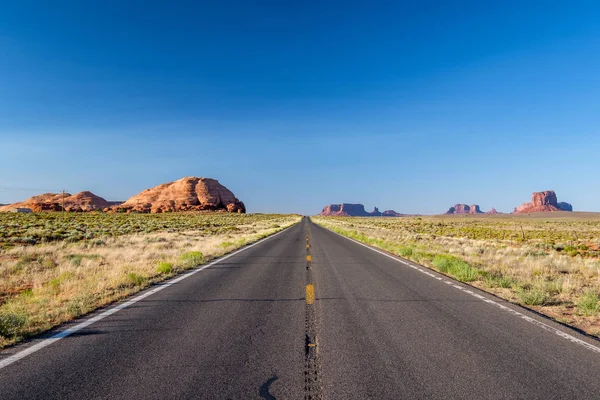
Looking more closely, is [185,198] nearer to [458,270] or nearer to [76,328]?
[458,270]

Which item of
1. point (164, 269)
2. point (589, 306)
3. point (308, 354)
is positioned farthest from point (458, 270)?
point (164, 269)

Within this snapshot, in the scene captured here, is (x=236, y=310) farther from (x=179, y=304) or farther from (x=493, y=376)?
(x=493, y=376)

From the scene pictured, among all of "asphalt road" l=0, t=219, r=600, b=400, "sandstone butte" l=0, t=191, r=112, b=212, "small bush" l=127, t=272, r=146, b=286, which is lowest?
"asphalt road" l=0, t=219, r=600, b=400

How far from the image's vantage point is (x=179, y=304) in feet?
22.9

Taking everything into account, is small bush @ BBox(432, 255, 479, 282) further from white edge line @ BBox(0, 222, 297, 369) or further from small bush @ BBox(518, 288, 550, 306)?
white edge line @ BBox(0, 222, 297, 369)

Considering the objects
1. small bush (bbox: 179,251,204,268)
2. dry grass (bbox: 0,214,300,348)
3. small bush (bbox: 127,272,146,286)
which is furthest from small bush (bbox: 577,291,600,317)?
small bush (bbox: 179,251,204,268)

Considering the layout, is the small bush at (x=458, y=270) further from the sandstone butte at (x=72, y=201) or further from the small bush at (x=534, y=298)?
the sandstone butte at (x=72, y=201)

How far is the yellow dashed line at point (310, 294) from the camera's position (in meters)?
7.32

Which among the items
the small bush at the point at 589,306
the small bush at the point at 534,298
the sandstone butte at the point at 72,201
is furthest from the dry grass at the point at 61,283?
the sandstone butte at the point at 72,201

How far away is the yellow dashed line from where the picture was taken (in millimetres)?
7321

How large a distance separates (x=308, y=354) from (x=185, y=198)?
180 m

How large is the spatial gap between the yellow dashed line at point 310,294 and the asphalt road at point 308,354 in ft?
0.31

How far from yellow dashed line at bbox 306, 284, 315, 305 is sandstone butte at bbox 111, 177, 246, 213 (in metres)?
164

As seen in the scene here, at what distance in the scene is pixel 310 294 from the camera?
26.2ft
